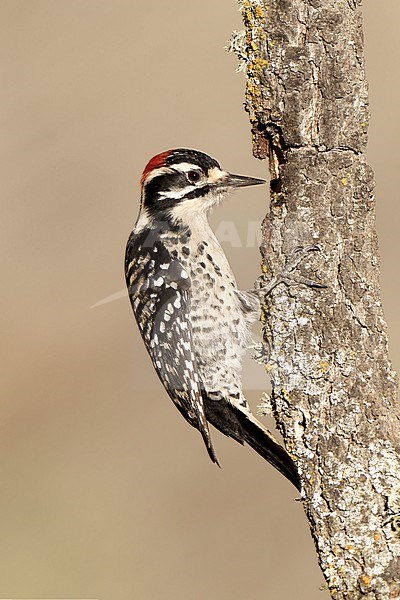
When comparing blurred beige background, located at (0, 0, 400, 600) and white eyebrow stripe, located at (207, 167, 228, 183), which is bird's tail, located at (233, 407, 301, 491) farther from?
blurred beige background, located at (0, 0, 400, 600)

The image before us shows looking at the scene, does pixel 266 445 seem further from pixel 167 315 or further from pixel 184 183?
pixel 184 183

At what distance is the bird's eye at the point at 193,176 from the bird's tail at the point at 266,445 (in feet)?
3.50

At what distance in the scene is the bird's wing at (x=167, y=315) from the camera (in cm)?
370

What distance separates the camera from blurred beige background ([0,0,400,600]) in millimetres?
7172

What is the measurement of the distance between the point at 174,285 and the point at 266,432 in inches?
32.3

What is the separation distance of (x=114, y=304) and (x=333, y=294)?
20.1 ft

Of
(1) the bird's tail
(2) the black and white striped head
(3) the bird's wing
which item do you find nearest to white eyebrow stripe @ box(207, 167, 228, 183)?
(2) the black and white striped head

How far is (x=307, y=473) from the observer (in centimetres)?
296

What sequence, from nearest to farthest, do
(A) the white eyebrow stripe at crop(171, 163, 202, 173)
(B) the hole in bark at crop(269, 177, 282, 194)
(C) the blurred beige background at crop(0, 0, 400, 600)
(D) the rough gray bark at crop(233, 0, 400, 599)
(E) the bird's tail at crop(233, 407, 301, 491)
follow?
1. (D) the rough gray bark at crop(233, 0, 400, 599)
2. (B) the hole in bark at crop(269, 177, 282, 194)
3. (E) the bird's tail at crop(233, 407, 301, 491)
4. (A) the white eyebrow stripe at crop(171, 163, 202, 173)
5. (C) the blurred beige background at crop(0, 0, 400, 600)

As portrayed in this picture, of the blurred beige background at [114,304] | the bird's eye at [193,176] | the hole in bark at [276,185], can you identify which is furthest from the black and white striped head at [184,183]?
the blurred beige background at [114,304]

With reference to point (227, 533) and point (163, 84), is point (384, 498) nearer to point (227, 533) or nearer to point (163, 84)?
point (227, 533)

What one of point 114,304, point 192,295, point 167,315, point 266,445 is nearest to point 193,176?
point 192,295

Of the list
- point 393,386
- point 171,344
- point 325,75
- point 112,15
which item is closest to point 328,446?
point 393,386

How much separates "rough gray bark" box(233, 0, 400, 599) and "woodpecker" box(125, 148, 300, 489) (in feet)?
2.24
